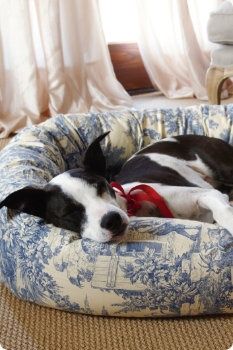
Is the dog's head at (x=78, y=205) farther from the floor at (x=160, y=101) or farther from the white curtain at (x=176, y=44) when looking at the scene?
the white curtain at (x=176, y=44)

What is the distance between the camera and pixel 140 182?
1913 mm

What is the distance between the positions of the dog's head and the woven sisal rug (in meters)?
0.28

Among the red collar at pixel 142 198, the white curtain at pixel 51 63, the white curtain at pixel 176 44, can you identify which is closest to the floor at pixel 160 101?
the white curtain at pixel 176 44

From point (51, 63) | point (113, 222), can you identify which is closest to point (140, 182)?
point (113, 222)

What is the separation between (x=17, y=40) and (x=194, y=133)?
1.61 m

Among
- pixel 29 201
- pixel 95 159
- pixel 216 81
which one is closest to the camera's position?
pixel 29 201

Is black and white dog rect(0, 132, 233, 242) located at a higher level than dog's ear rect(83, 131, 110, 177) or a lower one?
lower

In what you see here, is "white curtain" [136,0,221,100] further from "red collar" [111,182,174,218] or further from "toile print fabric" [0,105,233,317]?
"toile print fabric" [0,105,233,317]

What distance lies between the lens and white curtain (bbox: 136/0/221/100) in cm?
407

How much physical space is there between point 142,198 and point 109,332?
508 millimetres

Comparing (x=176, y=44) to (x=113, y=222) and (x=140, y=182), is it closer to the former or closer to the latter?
(x=140, y=182)

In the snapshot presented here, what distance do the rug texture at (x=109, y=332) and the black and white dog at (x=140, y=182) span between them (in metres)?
0.28

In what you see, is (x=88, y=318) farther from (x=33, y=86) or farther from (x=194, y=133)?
(x=33, y=86)

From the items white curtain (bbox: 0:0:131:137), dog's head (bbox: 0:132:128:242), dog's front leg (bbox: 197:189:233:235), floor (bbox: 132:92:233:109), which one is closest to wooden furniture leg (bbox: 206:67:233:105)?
floor (bbox: 132:92:233:109)
